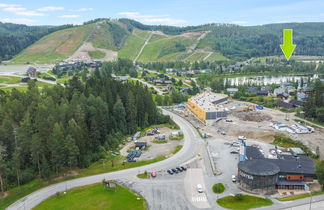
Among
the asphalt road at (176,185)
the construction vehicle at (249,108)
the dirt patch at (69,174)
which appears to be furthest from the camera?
A: the construction vehicle at (249,108)

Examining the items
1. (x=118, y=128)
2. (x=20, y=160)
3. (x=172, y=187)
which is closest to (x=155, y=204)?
(x=172, y=187)

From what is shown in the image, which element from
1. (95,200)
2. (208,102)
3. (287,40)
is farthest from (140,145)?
(287,40)

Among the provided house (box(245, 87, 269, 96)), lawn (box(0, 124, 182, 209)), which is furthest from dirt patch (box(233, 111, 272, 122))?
lawn (box(0, 124, 182, 209))

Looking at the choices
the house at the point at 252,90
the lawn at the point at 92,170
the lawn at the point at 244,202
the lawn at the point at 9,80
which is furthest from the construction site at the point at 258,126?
the lawn at the point at 9,80

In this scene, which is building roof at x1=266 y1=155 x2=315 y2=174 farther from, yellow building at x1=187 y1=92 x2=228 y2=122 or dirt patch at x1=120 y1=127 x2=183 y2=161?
yellow building at x1=187 y1=92 x2=228 y2=122

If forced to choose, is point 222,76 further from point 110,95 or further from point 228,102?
point 110,95

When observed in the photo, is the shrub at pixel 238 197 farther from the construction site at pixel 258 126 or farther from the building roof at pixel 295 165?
the construction site at pixel 258 126
